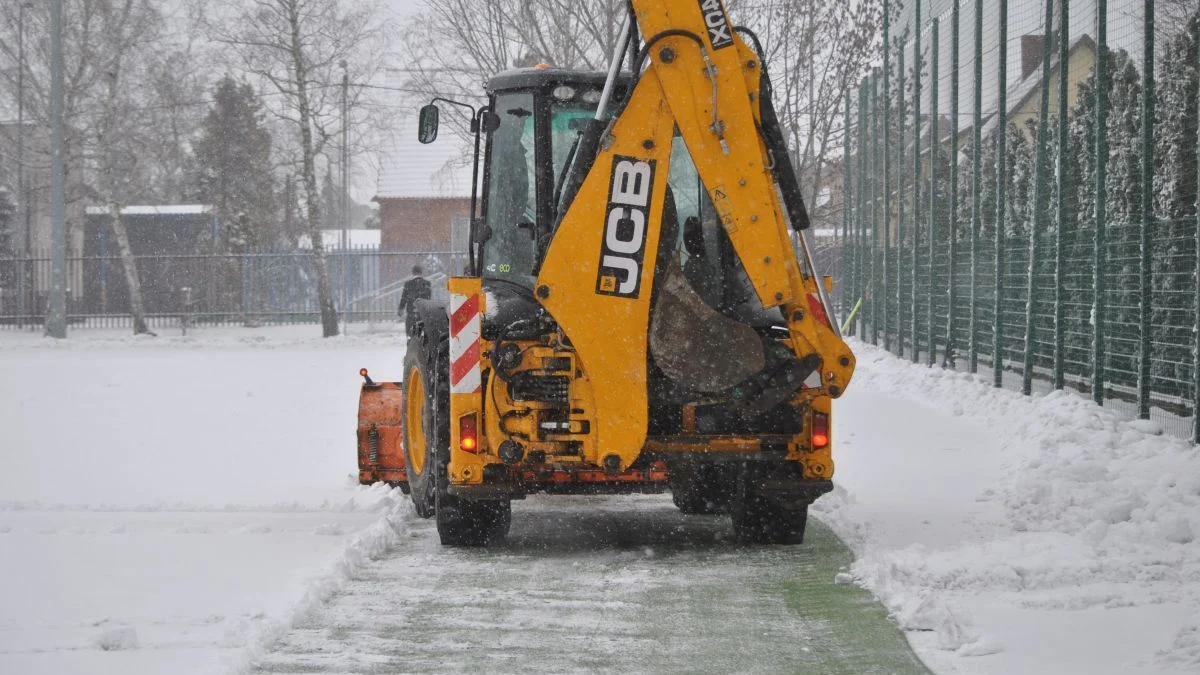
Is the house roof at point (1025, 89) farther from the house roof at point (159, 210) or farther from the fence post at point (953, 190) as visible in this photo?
the house roof at point (159, 210)

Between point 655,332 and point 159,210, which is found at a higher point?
point 159,210

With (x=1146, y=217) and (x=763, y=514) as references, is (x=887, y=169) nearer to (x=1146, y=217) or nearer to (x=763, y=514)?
(x=1146, y=217)

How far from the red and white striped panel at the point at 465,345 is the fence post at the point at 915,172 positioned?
14.5 m

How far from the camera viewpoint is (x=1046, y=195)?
53.6 feet

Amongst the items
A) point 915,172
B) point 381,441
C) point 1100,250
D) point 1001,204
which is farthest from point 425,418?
point 915,172

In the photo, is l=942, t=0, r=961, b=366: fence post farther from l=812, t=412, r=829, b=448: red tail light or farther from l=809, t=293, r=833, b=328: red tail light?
l=809, t=293, r=833, b=328: red tail light

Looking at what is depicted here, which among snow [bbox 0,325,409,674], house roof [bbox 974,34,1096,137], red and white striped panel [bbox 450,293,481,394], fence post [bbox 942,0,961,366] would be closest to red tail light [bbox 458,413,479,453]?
red and white striped panel [bbox 450,293,481,394]

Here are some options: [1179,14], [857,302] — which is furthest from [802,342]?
[857,302]

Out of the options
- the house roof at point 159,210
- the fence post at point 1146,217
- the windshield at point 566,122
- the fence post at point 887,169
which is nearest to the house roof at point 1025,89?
the fence post at point 1146,217

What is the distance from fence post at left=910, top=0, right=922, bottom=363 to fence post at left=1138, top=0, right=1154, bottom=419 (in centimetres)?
963

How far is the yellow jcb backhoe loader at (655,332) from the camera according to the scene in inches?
314

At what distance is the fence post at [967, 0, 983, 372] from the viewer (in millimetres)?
18484

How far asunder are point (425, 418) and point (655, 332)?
6.25ft

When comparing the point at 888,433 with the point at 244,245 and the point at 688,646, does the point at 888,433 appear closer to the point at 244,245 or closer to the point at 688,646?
the point at 688,646
